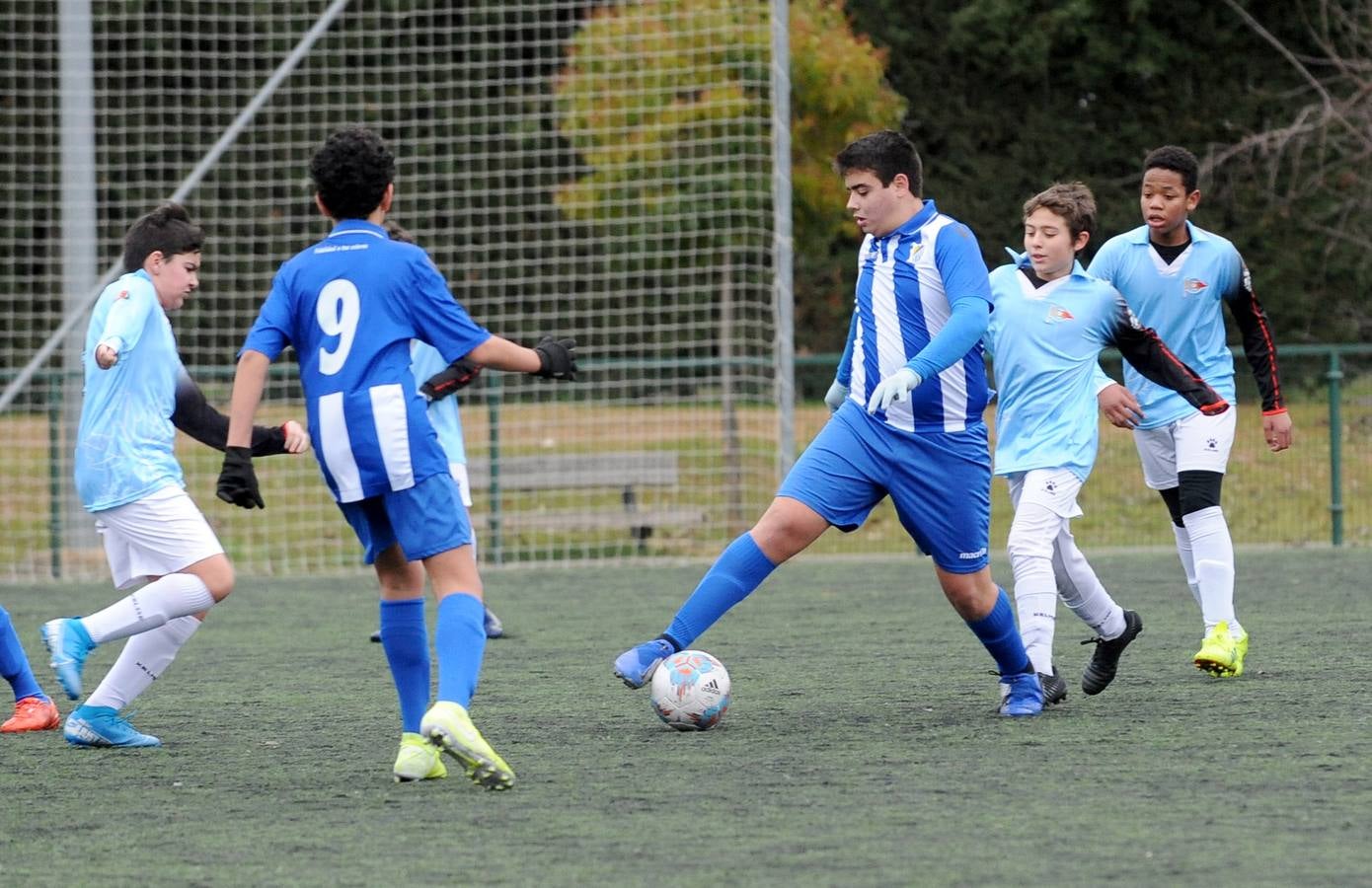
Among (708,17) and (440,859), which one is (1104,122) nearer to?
(708,17)

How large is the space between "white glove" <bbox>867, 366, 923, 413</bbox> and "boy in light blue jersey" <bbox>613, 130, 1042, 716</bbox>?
1.14ft

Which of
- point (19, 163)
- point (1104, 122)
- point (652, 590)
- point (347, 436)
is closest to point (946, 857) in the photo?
point (347, 436)

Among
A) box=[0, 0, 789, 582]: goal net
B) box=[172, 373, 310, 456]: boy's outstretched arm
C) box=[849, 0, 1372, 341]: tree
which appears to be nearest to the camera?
box=[172, 373, 310, 456]: boy's outstretched arm

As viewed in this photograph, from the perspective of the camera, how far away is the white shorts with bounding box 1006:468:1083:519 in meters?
5.92

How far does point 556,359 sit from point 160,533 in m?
1.65

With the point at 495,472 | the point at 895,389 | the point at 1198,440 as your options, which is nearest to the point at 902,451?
the point at 895,389

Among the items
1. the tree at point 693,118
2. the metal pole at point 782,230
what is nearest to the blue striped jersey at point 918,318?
the metal pole at point 782,230

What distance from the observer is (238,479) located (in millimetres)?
4555

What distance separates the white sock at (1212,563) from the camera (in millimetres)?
6547

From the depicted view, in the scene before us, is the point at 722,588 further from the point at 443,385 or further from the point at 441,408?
the point at 441,408

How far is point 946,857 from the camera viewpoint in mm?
3715

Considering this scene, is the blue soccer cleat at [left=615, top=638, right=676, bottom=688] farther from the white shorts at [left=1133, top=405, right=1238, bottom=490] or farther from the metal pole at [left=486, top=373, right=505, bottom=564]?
the metal pole at [left=486, top=373, right=505, bottom=564]

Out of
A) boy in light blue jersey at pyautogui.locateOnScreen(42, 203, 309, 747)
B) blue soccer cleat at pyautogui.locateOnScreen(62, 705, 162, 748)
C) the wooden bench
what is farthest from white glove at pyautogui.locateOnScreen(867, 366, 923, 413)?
the wooden bench

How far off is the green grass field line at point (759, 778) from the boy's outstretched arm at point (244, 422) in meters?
0.76
